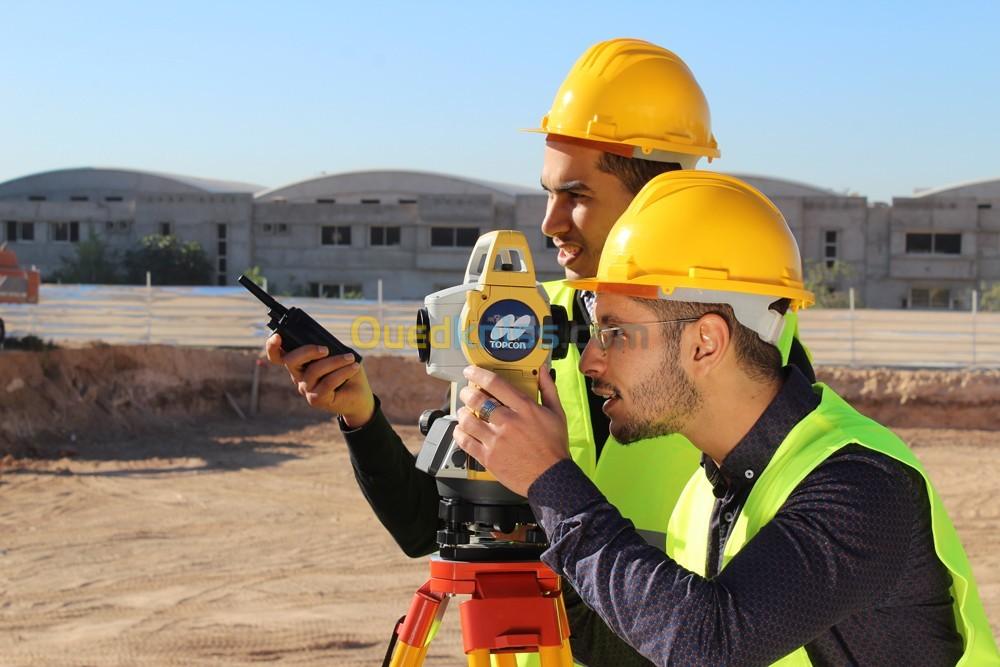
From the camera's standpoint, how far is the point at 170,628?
6230 millimetres

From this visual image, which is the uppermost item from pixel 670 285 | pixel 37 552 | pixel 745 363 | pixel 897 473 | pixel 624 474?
pixel 670 285

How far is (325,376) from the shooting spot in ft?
6.57

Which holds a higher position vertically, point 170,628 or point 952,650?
point 952,650

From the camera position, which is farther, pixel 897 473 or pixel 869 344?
pixel 869 344

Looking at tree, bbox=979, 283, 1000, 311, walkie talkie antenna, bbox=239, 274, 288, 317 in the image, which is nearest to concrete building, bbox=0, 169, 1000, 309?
tree, bbox=979, 283, 1000, 311

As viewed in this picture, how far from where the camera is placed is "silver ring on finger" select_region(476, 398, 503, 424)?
158 cm

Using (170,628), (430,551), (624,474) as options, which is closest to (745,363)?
(624,474)

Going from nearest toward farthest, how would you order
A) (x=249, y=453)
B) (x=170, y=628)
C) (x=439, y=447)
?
(x=439, y=447) < (x=170, y=628) < (x=249, y=453)

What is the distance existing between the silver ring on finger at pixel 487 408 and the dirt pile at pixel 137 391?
11.9 metres

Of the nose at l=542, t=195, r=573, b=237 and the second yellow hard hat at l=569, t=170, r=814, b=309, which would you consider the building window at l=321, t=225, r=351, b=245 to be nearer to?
the nose at l=542, t=195, r=573, b=237

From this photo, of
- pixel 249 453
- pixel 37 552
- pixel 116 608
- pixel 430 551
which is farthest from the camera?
pixel 249 453

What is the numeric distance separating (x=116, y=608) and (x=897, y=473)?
612cm

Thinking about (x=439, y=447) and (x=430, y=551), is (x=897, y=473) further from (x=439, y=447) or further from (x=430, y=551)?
(x=430, y=551)

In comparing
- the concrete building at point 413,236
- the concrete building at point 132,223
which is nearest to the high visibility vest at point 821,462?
the concrete building at point 413,236
